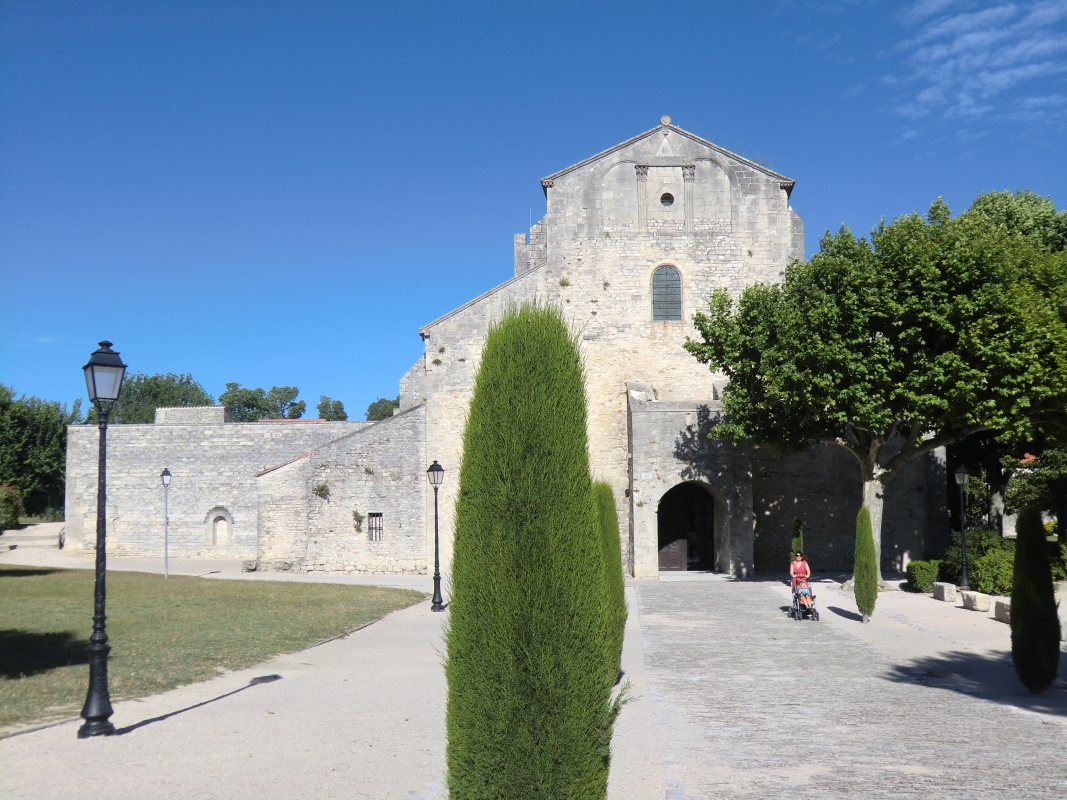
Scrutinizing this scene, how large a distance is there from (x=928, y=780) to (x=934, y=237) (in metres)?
16.6

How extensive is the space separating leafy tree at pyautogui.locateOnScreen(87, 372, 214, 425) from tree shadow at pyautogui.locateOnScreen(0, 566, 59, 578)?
60056 millimetres

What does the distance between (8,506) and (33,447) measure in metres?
26.0

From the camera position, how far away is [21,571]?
1102 inches

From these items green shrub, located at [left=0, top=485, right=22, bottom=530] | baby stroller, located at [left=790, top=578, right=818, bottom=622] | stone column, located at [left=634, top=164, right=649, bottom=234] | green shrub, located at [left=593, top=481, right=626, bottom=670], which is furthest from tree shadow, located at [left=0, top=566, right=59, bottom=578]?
baby stroller, located at [left=790, top=578, right=818, bottom=622]

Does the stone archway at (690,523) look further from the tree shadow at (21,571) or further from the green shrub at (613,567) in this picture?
the tree shadow at (21,571)

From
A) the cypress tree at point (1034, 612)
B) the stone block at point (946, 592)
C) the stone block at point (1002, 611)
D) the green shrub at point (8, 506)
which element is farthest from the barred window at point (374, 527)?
the cypress tree at point (1034, 612)

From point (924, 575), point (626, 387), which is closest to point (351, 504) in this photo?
point (626, 387)

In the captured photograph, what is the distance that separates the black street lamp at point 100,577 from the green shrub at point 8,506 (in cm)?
1775

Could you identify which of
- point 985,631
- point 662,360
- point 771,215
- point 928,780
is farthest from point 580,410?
point 771,215

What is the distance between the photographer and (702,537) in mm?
28969

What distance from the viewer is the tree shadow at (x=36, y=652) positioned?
11.5 m

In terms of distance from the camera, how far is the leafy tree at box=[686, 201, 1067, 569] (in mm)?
18984

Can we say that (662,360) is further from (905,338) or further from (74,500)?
(74,500)

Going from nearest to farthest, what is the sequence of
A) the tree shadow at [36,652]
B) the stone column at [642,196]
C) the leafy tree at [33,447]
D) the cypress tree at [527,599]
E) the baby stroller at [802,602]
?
the cypress tree at [527,599], the tree shadow at [36,652], the baby stroller at [802,602], the stone column at [642,196], the leafy tree at [33,447]
